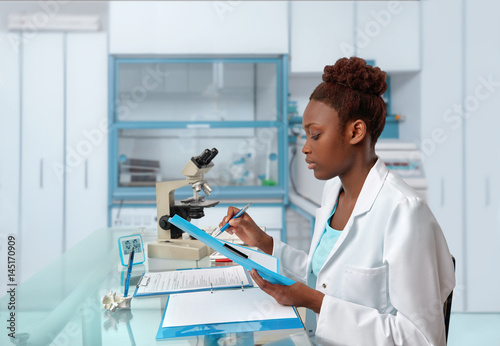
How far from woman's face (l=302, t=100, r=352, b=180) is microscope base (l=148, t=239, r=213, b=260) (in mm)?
526

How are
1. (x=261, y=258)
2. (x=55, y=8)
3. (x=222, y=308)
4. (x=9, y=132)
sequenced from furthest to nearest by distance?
(x=55, y=8) → (x=9, y=132) → (x=261, y=258) → (x=222, y=308)

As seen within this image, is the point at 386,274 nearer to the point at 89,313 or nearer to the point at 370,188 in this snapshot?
the point at 370,188

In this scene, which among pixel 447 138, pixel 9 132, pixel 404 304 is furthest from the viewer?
pixel 9 132

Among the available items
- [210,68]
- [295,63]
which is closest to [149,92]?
[210,68]

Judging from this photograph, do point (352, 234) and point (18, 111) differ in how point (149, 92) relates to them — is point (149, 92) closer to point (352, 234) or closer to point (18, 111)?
point (18, 111)

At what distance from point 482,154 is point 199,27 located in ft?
6.77

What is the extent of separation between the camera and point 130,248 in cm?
138

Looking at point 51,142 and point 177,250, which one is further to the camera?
point 51,142

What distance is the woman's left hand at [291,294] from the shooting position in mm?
944

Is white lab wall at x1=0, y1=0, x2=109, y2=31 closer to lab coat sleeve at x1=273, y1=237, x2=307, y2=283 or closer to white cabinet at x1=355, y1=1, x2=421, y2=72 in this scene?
white cabinet at x1=355, y1=1, x2=421, y2=72

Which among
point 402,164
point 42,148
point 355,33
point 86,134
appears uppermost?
point 355,33

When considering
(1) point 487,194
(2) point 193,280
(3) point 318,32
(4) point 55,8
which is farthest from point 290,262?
(4) point 55,8

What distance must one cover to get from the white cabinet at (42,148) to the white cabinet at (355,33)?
1708 millimetres

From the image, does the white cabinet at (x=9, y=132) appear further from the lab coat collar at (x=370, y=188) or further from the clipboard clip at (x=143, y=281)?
the lab coat collar at (x=370, y=188)
